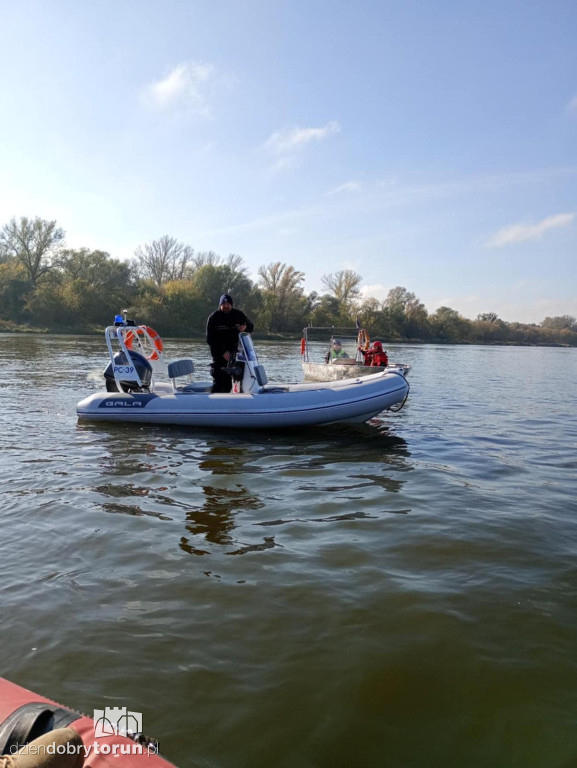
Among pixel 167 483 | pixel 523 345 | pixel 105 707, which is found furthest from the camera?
pixel 523 345

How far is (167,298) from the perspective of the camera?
187 ft

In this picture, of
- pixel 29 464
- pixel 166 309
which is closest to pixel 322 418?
pixel 29 464

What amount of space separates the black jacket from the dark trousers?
0.49 feet

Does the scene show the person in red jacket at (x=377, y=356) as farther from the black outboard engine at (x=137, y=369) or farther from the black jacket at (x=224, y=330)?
the black outboard engine at (x=137, y=369)

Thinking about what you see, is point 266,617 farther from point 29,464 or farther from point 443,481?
point 29,464

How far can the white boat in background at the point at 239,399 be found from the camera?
8938mm

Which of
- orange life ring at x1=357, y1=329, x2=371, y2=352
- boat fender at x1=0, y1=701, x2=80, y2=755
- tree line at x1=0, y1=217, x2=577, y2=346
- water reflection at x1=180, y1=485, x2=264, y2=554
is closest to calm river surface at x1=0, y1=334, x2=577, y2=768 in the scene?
water reflection at x1=180, y1=485, x2=264, y2=554

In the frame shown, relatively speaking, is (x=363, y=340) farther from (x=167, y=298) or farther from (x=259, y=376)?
(x=167, y=298)

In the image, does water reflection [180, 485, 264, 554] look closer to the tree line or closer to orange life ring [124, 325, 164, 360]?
orange life ring [124, 325, 164, 360]

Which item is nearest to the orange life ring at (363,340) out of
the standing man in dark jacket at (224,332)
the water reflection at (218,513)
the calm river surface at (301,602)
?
the standing man in dark jacket at (224,332)

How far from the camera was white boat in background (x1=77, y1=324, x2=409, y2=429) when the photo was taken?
29.3ft

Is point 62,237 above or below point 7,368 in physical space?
above

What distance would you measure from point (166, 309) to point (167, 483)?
165 feet

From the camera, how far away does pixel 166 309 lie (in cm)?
5497
